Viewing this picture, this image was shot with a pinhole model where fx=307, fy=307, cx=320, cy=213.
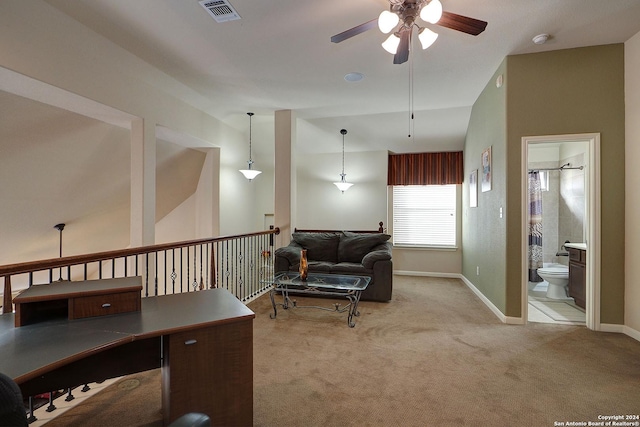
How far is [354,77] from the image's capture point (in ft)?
12.3

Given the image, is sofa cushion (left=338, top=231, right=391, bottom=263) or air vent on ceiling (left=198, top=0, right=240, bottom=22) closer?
air vent on ceiling (left=198, top=0, right=240, bottom=22)

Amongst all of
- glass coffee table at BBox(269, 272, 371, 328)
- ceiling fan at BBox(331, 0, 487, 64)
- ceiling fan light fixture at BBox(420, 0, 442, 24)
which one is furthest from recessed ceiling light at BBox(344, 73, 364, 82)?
glass coffee table at BBox(269, 272, 371, 328)

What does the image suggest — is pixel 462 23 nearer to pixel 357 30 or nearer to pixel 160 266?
pixel 357 30

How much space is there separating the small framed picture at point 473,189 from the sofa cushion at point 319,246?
2206 millimetres

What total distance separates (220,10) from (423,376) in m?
3.26

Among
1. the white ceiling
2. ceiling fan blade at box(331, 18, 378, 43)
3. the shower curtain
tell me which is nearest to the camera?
ceiling fan blade at box(331, 18, 378, 43)

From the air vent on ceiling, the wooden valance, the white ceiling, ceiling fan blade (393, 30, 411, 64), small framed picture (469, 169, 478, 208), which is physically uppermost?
the white ceiling

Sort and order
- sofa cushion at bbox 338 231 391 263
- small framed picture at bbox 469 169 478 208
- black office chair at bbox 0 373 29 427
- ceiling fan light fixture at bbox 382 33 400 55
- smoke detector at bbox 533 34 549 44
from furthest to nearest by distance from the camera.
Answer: sofa cushion at bbox 338 231 391 263 → small framed picture at bbox 469 169 478 208 → smoke detector at bbox 533 34 549 44 → ceiling fan light fixture at bbox 382 33 400 55 → black office chair at bbox 0 373 29 427

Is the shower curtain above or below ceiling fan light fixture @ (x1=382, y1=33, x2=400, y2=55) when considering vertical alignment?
below

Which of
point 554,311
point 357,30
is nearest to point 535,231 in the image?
point 554,311

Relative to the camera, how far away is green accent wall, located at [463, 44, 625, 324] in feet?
10.3

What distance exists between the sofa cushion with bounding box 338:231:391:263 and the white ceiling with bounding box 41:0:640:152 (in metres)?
2.06

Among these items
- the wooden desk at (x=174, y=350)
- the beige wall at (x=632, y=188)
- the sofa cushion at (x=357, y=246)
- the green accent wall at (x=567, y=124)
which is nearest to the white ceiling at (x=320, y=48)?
the green accent wall at (x=567, y=124)

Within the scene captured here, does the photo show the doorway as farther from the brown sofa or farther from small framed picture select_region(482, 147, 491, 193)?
the brown sofa
